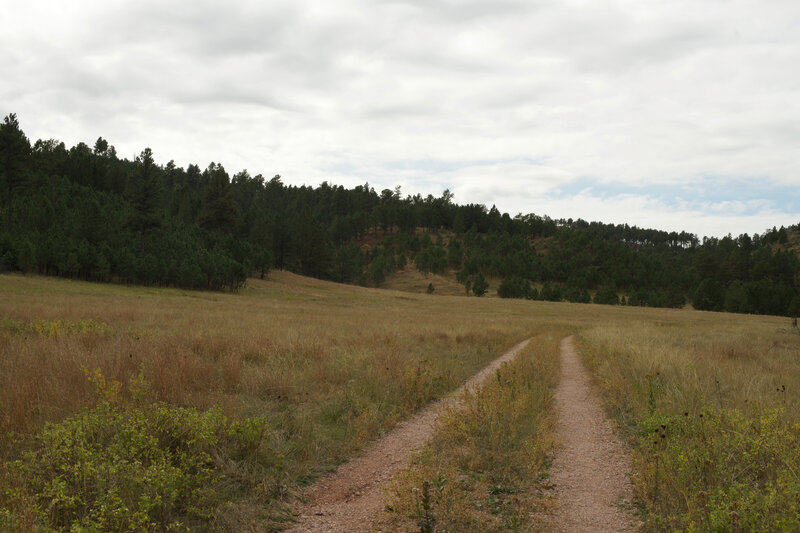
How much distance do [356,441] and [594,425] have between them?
4.41m

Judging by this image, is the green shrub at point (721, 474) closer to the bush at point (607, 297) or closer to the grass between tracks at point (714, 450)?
the grass between tracks at point (714, 450)

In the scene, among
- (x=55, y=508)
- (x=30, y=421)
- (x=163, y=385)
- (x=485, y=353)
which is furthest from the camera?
(x=485, y=353)

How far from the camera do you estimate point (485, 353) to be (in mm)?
17453

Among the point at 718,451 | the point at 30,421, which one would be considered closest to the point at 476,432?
the point at 718,451

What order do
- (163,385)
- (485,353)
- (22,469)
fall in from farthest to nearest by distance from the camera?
(485,353) → (163,385) → (22,469)

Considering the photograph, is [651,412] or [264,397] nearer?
[651,412]

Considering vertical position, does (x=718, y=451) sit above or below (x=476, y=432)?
above

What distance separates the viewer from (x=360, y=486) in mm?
5516

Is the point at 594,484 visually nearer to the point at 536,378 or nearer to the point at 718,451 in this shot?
the point at 718,451

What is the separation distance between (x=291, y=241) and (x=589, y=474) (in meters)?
97.9

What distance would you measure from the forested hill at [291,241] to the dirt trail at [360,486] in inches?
2307

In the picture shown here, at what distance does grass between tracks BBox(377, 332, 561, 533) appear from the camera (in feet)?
14.6

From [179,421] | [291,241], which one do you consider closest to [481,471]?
[179,421]

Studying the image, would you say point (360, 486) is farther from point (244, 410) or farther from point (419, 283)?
point (419, 283)
